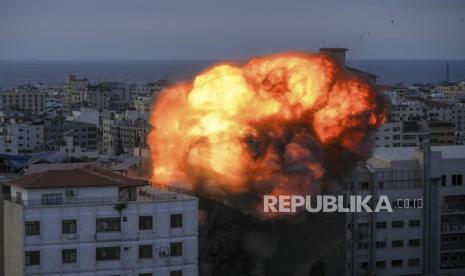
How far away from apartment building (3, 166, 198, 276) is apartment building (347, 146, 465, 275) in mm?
9952

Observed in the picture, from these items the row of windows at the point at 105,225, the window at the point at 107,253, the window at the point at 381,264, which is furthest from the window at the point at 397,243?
the window at the point at 107,253

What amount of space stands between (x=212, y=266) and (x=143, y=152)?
9.08 m

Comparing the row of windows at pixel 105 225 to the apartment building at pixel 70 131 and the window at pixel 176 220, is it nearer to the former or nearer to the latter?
the window at pixel 176 220

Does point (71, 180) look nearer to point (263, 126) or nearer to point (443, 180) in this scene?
point (263, 126)

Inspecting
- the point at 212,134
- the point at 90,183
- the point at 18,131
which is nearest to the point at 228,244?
the point at 212,134

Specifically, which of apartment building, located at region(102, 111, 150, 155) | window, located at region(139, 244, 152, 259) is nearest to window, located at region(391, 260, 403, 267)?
window, located at region(139, 244, 152, 259)

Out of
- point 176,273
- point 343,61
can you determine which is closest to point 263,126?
point 343,61

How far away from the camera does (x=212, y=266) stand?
34.4 metres

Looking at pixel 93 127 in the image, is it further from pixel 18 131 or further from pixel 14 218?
pixel 14 218

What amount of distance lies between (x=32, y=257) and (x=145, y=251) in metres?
2.71

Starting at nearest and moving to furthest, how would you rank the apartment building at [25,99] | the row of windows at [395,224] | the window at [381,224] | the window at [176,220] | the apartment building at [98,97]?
the window at [176,220] → the row of windows at [395,224] → the window at [381,224] → the apartment building at [98,97] → the apartment building at [25,99]

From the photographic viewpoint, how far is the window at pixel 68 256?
29625 millimetres

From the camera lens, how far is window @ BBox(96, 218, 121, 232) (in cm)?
2988

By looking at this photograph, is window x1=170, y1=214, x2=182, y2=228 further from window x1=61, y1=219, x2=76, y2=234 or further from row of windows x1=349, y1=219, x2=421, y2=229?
row of windows x1=349, y1=219, x2=421, y2=229
